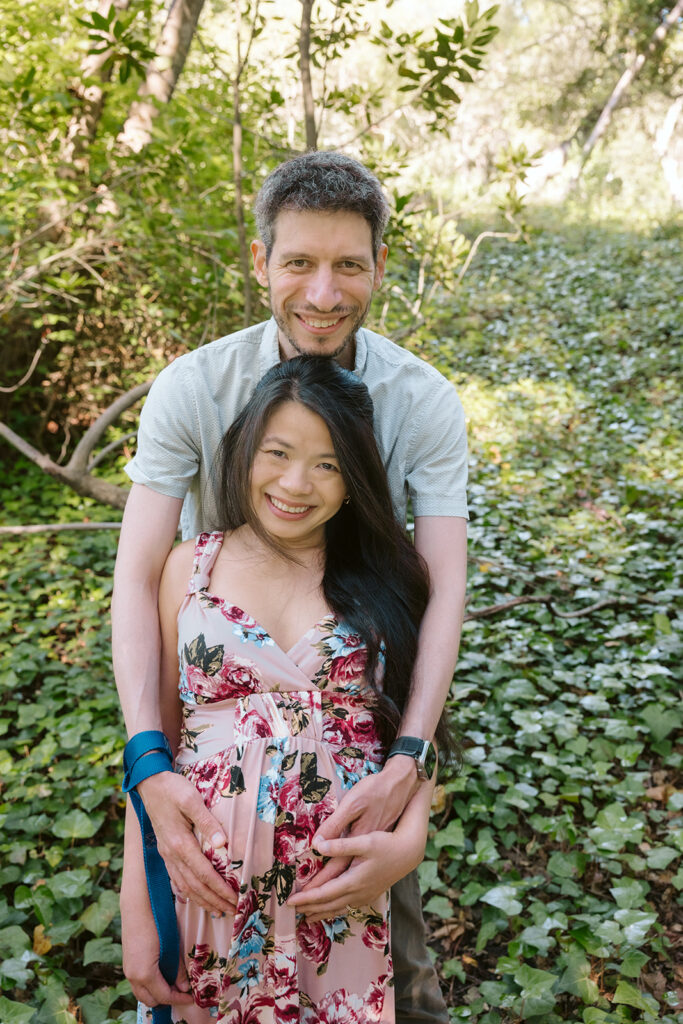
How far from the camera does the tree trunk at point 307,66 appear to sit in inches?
113

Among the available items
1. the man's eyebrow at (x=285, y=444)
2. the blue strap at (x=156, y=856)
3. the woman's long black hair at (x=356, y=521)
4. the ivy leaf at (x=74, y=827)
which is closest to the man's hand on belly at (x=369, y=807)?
the woman's long black hair at (x=356, y=521)

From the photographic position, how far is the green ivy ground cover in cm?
224

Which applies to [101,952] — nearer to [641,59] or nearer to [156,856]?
[156,856]

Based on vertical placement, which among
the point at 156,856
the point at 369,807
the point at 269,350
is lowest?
the point at 156,856

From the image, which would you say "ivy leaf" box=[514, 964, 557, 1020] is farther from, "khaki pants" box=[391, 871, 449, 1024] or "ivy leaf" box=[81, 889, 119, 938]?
"ivy leaf" box=[81, 889, 119, 938]

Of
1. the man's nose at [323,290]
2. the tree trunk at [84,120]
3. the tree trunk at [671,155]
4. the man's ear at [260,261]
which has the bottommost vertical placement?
the man's nose at [323,290]

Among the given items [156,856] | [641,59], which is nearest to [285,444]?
[156,856]

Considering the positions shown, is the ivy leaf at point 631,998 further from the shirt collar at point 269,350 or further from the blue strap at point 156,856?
the shirt collar at point 269,350

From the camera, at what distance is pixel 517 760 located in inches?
123

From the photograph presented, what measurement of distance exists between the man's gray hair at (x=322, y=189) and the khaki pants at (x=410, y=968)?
1469 millimetres

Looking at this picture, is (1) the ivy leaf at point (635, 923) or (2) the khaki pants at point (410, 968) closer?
(2) the khaki pants at point (410, 968)

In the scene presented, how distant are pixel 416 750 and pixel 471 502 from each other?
429 centimetres

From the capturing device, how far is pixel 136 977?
1495 millimetres

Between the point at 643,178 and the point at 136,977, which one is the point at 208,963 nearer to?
the point at 136,977
